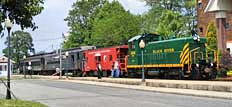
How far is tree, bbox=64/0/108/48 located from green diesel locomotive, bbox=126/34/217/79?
58950mm

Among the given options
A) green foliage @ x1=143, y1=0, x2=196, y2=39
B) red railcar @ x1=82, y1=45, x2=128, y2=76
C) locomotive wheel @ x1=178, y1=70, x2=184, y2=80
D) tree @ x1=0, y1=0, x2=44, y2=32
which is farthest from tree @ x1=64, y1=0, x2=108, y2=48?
tree @ x1=0, y1=0, x2=44, y2=32

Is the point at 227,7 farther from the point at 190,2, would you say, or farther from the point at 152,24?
the point at 152,24

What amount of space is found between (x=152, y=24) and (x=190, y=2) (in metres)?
10.4

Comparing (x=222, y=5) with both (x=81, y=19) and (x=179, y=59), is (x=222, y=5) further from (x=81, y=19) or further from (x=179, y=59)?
(x=81, y=19)

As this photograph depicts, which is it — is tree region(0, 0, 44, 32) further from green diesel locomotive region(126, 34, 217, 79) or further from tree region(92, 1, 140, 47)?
tree region(92, 1, 140, 47)

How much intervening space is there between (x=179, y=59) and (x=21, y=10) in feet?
→ 70.2

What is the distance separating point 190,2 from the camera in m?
79.4

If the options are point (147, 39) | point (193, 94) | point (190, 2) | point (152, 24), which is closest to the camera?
point (193, 94)

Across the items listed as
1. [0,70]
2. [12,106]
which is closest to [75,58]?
[0,70]

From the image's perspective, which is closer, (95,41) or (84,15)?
(95,41)

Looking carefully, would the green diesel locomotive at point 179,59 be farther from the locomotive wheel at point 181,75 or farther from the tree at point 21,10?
the tree at point 21,10

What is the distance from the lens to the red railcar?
4241cm

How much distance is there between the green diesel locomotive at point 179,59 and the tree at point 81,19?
58950mm

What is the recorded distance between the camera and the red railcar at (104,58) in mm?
42409
